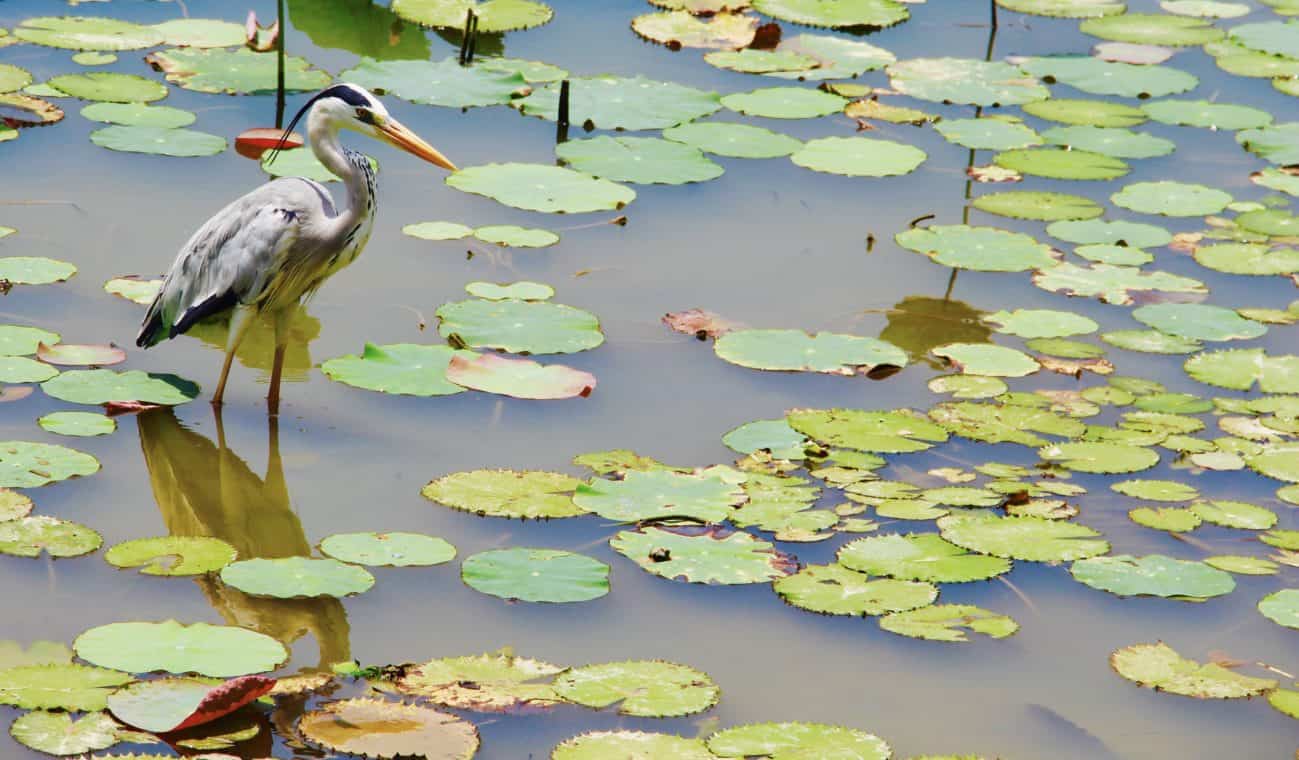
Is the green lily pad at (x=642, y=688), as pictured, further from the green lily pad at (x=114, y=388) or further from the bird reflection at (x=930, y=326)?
the bird reflection at (x=930, y=326)

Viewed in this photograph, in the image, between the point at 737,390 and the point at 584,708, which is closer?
the point at 584,708

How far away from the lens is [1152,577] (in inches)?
196

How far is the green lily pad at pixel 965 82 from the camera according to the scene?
906cm

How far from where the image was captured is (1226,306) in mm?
7059

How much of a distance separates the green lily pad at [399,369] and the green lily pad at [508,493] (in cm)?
64

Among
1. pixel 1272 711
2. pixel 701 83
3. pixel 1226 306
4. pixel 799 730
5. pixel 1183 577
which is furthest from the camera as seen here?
pixel 701 83

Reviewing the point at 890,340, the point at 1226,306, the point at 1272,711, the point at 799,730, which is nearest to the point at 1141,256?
the point at 1226,306

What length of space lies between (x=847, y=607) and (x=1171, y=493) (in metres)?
1.37

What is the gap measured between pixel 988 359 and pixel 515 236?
82.4 inches

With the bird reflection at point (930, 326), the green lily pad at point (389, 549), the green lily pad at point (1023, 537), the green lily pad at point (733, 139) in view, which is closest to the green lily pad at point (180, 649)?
the green lily pad at point (389, 549)

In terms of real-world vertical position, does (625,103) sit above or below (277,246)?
above

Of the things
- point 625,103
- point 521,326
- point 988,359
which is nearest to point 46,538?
point 521,326

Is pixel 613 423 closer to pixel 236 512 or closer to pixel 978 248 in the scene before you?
pixel 236 512

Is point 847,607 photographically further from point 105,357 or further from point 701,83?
point 701,83
